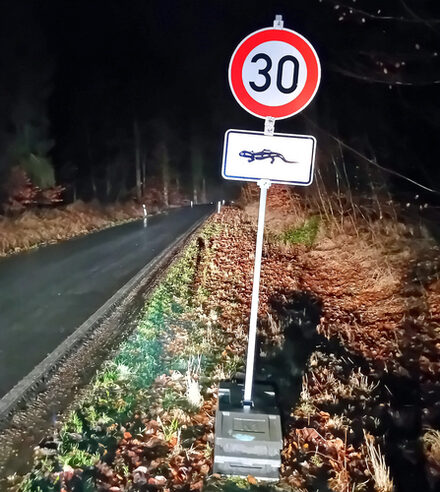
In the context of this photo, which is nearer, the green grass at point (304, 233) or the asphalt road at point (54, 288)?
the asphalt road at point (54, 288)

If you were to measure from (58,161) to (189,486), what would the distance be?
3402 cm

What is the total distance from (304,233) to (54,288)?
26.0 feet

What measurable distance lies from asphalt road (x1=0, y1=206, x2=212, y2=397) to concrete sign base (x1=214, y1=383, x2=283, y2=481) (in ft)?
9.49

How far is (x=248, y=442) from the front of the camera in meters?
3.56

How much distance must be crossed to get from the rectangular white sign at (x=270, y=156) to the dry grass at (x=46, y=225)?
470 inches

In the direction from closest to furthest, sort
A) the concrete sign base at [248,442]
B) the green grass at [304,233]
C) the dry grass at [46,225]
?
the concrete sign base at [248,442] < the green grass at [304,233] < the dry grass at [46,225]

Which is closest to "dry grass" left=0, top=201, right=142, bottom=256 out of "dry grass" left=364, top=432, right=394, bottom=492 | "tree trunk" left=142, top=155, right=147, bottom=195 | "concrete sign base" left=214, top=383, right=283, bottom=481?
"concrete sign base" left=214, top=383, right=283, bottom=481

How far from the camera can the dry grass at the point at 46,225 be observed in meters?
15.7

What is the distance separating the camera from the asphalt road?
6.55m

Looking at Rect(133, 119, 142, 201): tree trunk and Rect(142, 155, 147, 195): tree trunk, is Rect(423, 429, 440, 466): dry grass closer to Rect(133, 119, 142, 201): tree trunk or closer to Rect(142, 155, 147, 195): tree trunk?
Rect(133, 119, 142, 201): tree trunk

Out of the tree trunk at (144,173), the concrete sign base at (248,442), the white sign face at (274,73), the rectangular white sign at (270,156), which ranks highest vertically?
the white sign face at (274,73)

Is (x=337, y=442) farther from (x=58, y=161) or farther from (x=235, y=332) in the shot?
(x=58, y=161)

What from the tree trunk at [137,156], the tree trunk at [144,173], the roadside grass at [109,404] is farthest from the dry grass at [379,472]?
the tree trunk at [144,173]

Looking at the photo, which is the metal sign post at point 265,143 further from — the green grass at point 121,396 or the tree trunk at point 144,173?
the tree trunk at point 144,173
